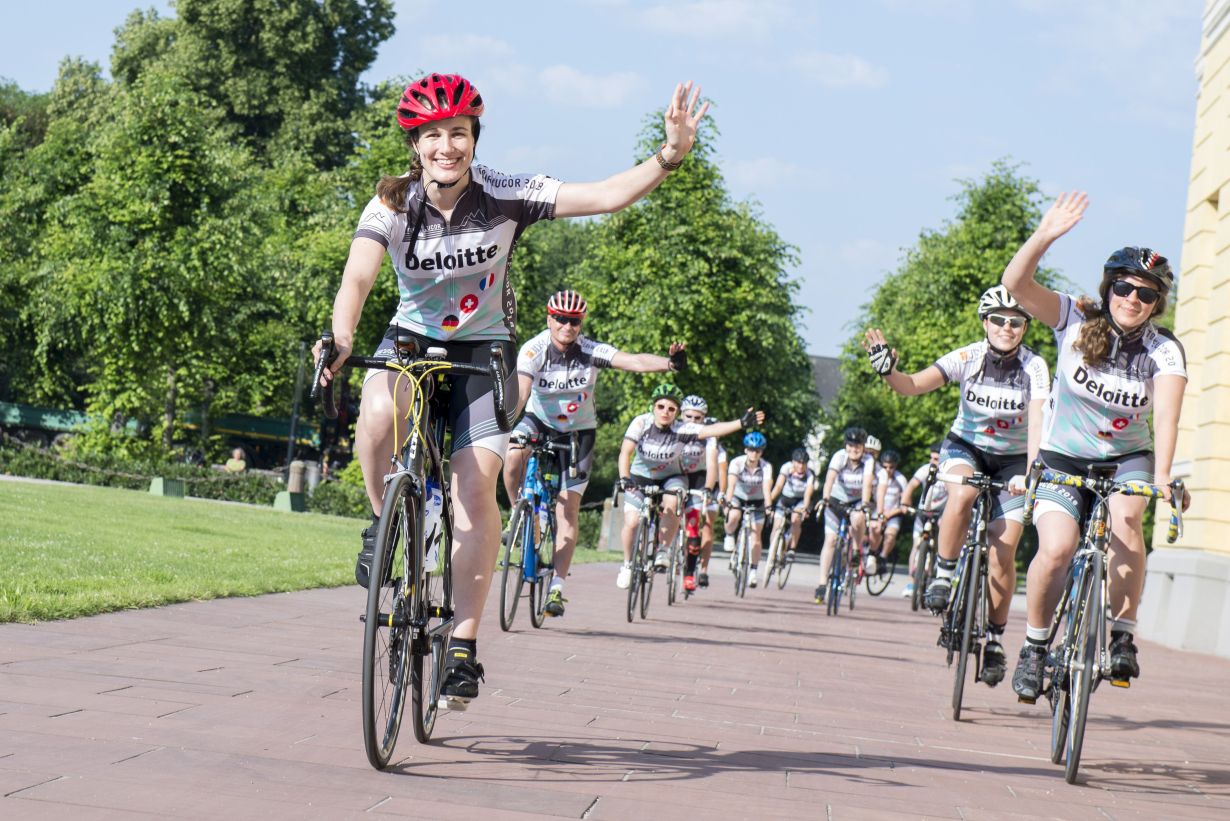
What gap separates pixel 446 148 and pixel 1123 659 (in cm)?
340

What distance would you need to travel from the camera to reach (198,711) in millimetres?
5633

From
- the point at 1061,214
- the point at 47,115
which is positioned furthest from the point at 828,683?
the point at 47,115

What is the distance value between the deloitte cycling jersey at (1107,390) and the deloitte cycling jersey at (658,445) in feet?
24.3

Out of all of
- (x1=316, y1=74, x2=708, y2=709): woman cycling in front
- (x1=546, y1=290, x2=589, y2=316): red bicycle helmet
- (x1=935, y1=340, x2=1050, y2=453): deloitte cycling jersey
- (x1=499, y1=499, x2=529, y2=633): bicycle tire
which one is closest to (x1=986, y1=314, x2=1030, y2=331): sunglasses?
(x1=935, y1=340, x2=1050, y2=453): deloitte cycling jersey

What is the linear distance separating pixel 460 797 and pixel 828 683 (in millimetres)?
5229

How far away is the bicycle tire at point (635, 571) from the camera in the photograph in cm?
1299

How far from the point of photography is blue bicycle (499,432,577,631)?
10.7 meters

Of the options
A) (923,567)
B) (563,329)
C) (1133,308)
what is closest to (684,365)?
(563,329)

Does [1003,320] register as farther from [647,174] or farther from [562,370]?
[647,174]

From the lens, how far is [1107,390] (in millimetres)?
6758

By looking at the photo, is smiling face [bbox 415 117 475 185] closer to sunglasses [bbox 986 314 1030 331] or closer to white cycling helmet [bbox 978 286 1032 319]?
white cycling helmet [bbox 978 286 1032 319]

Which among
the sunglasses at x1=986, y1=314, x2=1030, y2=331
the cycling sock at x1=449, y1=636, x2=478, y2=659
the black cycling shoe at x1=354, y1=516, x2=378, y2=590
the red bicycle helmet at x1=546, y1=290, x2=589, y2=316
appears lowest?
the cycling sock at x1=449, y1=636, x2=478, y2=659

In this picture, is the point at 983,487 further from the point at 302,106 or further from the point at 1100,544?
the point at 302,106

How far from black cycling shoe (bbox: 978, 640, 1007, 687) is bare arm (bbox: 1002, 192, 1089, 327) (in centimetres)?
218
